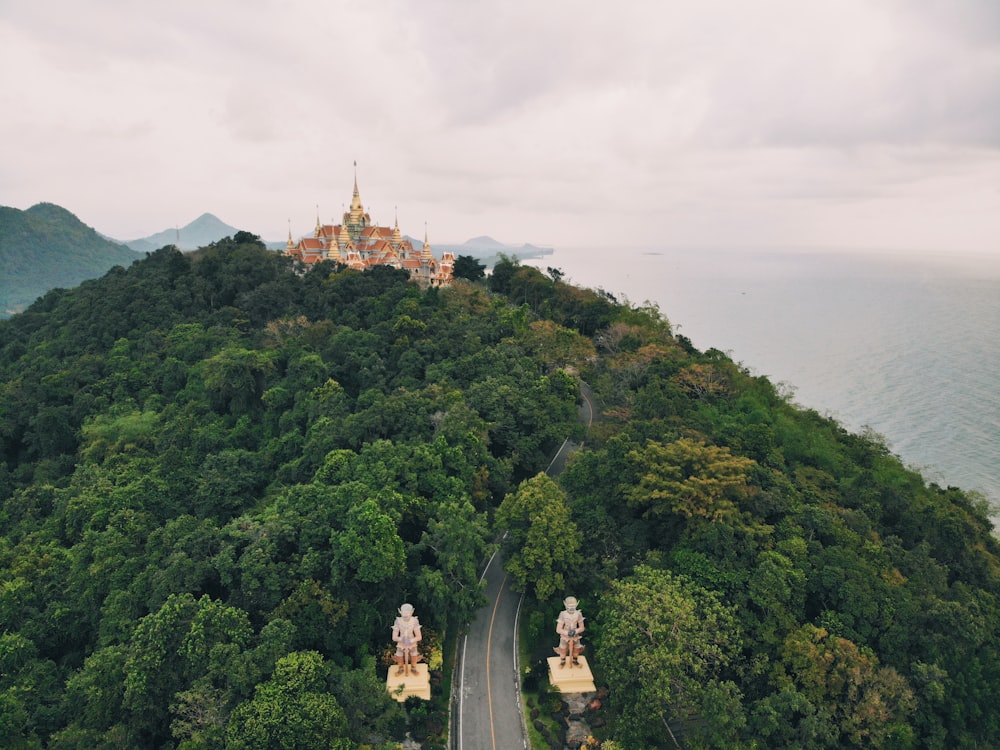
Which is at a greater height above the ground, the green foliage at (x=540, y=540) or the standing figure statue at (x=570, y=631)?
the green foliage at (x=540, y=540)

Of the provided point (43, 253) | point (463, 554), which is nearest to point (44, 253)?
point (43, 253)

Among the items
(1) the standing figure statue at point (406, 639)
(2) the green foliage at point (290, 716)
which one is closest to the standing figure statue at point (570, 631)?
(1) the standing figure statue at point (406, 639)

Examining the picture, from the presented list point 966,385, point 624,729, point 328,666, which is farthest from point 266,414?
point 966,385

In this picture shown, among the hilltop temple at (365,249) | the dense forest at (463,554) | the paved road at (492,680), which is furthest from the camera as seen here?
the hilltop temple at (365,249)

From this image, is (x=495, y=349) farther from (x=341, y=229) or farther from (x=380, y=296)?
(x=341, y=229)

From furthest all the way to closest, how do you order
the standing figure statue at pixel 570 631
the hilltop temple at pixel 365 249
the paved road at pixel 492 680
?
the hilltop temple at pixel 365 249
the standing figure statue at pixel 570 631
the paved road at pixel 492 680

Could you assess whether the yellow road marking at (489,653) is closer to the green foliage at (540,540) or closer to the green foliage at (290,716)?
the green foliage at (540,540)
